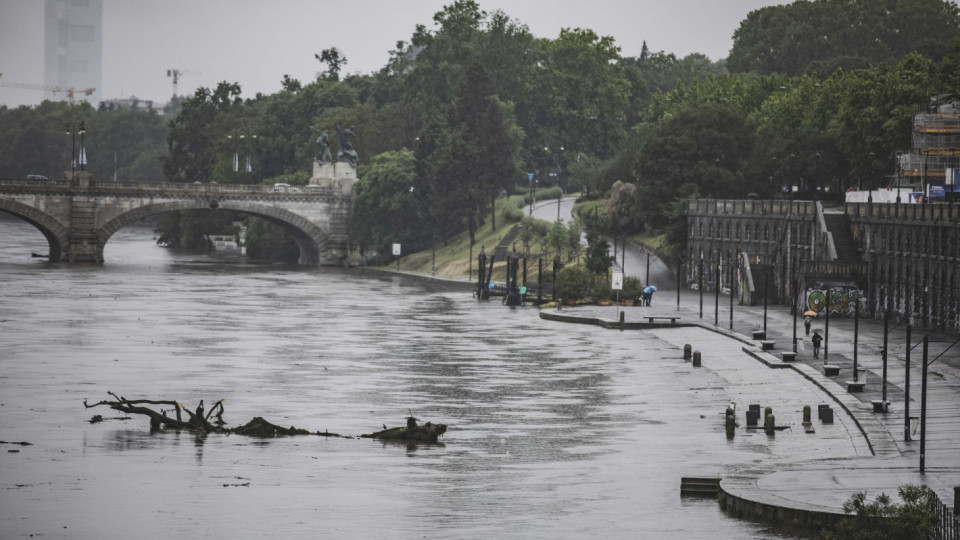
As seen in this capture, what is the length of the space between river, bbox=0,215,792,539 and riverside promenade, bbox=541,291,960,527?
159 centimetres

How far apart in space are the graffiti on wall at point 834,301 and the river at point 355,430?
14283 mm

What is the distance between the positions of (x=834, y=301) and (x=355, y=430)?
58.4 m

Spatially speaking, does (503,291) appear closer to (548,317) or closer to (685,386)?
(548,317)

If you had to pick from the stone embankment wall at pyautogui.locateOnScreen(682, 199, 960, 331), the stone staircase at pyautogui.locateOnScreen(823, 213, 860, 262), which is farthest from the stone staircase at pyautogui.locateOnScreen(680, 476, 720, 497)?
the stone staircase at pyautogui.locateOnScreen(823, 213, 860, 262)

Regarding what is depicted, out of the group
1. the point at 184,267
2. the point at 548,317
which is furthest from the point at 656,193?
the point at 184,267

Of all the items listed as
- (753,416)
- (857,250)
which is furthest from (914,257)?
(753,416)

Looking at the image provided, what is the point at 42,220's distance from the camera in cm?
18850

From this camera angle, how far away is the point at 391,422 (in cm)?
7019

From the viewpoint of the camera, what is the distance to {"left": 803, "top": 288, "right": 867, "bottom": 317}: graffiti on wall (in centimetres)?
11625

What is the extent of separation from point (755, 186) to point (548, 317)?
137 ft

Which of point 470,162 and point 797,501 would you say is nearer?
point 797,501

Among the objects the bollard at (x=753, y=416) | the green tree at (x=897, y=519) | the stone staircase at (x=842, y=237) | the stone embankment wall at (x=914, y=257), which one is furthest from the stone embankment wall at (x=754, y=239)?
the green tree at (x=897, y=519)

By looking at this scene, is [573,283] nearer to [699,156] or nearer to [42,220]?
[699,156]

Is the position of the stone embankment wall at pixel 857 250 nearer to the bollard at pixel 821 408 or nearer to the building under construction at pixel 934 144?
the building under construction at pixel 934 144
